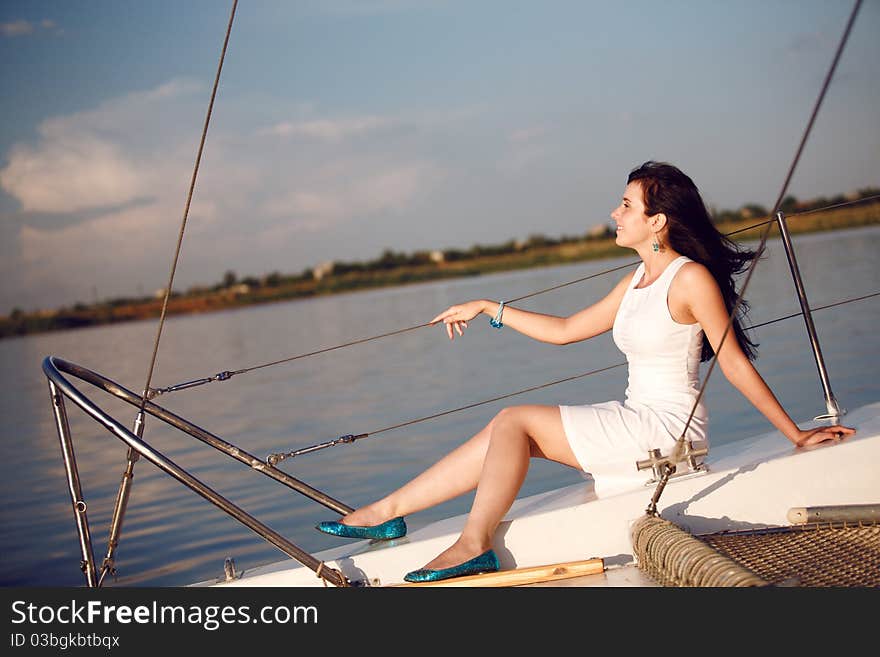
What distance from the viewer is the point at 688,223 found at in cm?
300

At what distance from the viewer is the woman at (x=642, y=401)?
2752 mm

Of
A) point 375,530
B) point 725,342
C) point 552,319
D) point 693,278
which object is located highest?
point 552,319

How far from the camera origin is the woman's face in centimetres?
302

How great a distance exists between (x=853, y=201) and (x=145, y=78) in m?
22.7

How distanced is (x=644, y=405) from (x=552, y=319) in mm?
588

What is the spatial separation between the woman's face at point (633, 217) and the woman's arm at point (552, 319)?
19 centimetres

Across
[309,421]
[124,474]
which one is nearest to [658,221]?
[124,474]

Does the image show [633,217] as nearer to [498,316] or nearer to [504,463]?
[498,316]

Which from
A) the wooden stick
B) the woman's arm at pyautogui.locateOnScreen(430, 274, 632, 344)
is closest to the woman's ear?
the woman's arm at pyautogui.locateOnScreen(430, 274, 632, 344)

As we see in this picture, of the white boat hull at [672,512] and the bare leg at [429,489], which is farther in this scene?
the bare leg at [429,489]

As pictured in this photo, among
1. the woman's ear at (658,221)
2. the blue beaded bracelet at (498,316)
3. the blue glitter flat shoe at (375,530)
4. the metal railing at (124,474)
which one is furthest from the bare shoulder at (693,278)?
the metal railing at (124,474)

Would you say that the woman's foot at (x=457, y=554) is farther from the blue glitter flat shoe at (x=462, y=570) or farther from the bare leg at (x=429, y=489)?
the bare leg at (x=429, y=489)

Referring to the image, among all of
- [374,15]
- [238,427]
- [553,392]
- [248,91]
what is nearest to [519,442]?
[553,392]

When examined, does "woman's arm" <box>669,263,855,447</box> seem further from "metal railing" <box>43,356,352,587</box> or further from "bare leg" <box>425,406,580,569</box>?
"metal railing" <box>43,356,352,587</box>
